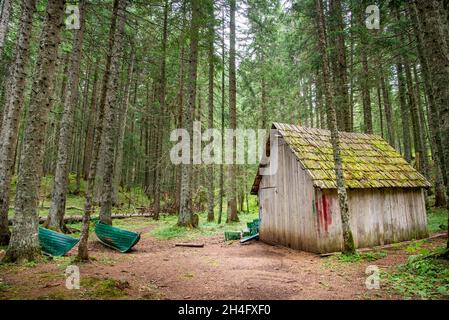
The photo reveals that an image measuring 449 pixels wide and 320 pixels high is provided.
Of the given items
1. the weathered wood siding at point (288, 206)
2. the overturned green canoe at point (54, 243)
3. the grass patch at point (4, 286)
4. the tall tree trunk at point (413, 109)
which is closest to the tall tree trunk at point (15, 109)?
the overturned green canoe at point (54, 243)

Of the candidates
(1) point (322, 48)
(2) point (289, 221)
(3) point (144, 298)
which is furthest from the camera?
(2) point (289, 221)

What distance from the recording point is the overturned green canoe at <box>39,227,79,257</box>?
8.52m

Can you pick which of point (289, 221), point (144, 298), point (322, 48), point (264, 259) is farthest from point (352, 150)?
point (144, 298)

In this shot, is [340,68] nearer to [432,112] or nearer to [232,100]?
[432,112]

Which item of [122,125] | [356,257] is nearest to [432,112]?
[356,257]

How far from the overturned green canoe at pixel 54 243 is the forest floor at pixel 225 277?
0.86m

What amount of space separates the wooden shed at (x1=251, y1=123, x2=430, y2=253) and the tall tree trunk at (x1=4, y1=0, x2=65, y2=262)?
8.71m

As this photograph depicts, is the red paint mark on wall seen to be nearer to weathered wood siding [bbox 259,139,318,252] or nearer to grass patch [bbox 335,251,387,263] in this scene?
weathered wood siding [bbox 259,139,318,252]

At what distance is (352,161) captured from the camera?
40.3 feet

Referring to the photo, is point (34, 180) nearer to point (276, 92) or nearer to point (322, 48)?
point (322, 48)

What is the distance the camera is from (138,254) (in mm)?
10219

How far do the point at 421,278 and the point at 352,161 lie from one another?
686cm

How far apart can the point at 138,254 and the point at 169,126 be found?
1611cm

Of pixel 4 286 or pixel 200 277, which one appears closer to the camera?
pixel 4 286
